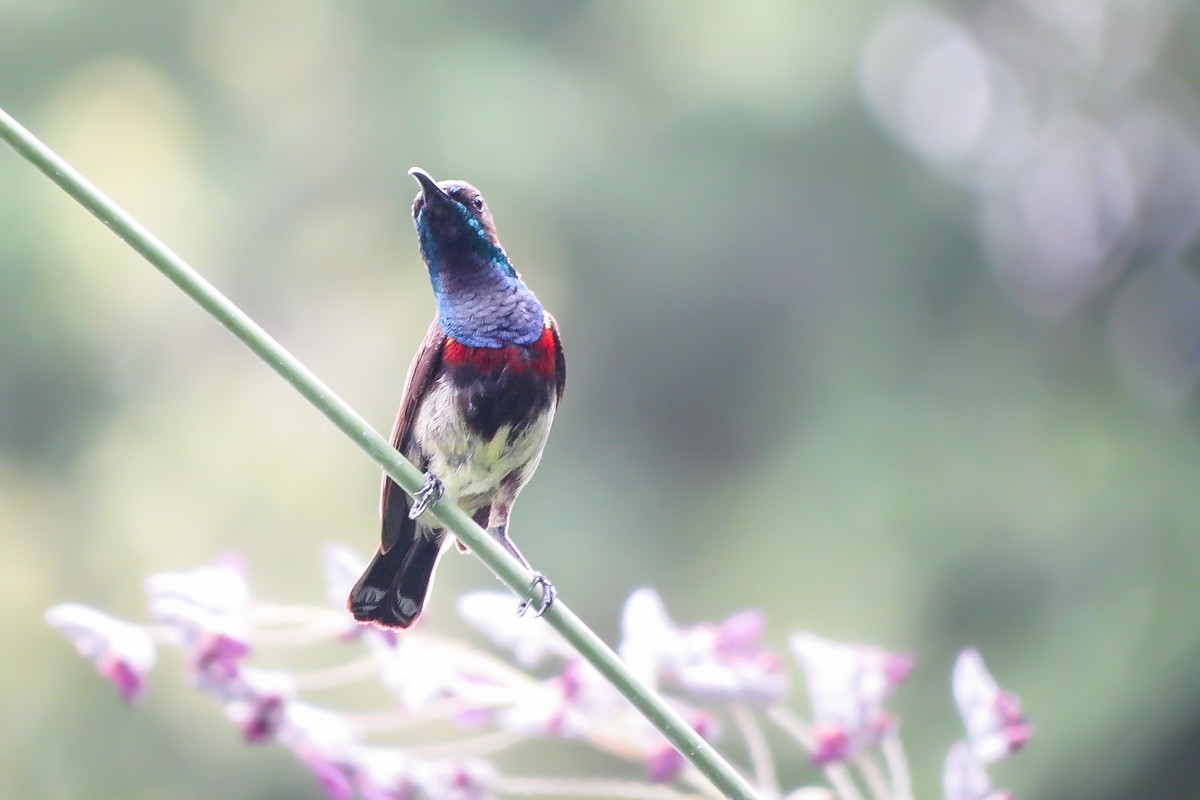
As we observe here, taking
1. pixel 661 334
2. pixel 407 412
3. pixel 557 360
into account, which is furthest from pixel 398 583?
pixel 661 334

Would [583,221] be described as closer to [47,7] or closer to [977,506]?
[977,506]

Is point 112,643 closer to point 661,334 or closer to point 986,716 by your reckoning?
point 986,716

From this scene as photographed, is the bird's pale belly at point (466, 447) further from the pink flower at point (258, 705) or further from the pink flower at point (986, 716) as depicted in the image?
the pink flower at point (986, 716)

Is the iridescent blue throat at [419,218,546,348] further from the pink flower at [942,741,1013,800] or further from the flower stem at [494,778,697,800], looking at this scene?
the pink flower at [942,741,1013,800]

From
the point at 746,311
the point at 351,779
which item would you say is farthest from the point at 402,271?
the point at 351,779

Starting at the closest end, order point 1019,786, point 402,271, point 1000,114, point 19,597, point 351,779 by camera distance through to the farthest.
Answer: point 351,779, point 1019,786, point 19,597, point 402,271, point 1000,114

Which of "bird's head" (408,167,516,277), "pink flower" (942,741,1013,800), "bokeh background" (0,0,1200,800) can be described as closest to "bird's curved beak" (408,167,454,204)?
"bird's head" (408,167,516,277)
